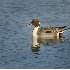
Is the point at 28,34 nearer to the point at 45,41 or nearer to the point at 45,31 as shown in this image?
the point at 45,41

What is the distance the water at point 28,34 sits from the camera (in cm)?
1302

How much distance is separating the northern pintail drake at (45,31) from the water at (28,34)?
0.23 meters

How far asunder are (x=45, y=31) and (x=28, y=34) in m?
0.90

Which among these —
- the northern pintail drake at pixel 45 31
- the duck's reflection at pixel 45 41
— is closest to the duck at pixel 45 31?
the northern pintail drake at pixel 45 31

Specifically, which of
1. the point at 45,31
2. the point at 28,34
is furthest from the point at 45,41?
the point at 45,31

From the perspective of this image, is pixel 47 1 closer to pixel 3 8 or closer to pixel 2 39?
pixel 3 8

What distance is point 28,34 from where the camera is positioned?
1653 centimetres

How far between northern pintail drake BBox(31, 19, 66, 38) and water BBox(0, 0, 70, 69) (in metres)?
0.23

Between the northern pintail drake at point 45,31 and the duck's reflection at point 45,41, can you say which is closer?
the duck's reflection at point 45,41

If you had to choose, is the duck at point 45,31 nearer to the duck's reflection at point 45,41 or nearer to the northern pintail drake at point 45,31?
the northern pintail drake at point 45,31

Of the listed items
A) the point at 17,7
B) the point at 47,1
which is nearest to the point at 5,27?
the point at 17,7

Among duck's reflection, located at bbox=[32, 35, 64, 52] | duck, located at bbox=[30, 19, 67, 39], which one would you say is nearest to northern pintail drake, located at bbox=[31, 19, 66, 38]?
duck, located at bbox=[30, 19, 67, 39]

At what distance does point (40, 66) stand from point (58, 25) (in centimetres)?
569

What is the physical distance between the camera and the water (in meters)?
13.0
